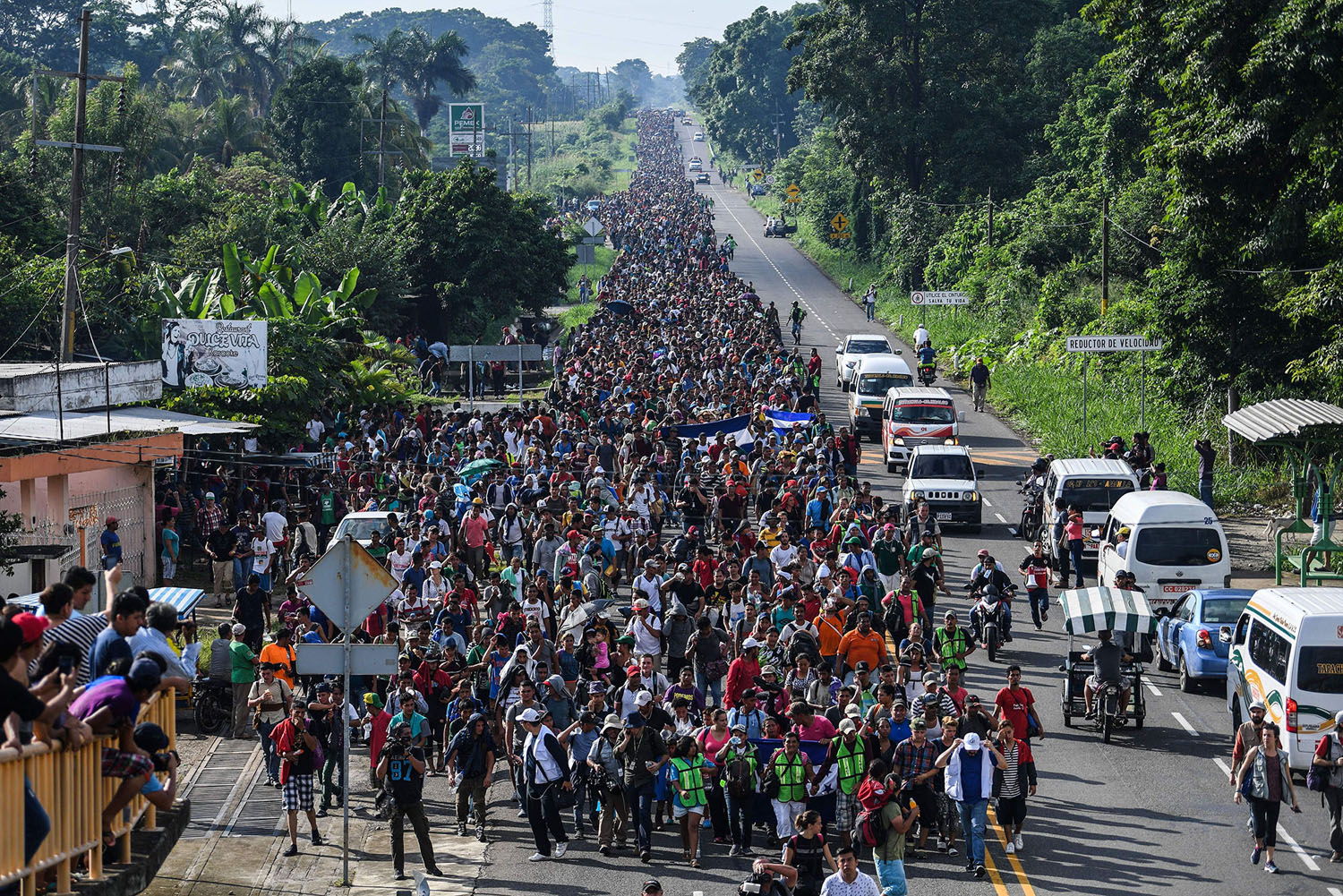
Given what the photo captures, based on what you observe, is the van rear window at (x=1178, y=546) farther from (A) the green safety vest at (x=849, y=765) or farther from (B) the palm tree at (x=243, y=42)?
(B) the palm tree at (x=243, y=42)

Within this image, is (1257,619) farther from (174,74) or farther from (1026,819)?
(174,74)

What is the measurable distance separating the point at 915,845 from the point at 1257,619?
5.33 m

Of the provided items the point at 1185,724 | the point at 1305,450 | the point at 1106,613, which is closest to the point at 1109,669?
the point at 1106,613

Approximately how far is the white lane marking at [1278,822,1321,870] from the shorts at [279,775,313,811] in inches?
358

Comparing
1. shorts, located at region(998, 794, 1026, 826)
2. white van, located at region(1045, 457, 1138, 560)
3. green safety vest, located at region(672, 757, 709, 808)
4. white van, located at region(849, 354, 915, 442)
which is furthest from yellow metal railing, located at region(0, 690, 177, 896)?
white van, located at region(849, 354, 915, 442)

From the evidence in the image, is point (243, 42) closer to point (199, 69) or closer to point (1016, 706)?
point (199, 69)

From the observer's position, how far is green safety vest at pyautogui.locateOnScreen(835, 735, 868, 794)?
49.9 feet

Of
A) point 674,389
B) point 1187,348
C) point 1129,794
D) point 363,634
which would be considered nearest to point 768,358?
point 674,389

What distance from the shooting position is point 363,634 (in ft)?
69.7

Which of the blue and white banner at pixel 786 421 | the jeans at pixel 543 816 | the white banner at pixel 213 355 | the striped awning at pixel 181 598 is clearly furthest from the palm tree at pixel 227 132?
the jeans at pixel 543 816

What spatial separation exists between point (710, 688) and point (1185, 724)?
560 centimetres

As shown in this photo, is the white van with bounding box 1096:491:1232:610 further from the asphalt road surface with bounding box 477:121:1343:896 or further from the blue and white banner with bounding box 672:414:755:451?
the blue and white banner with bounding box 672:414:755:451

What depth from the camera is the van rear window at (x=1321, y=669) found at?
17.1 metres

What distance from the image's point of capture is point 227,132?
271ft
